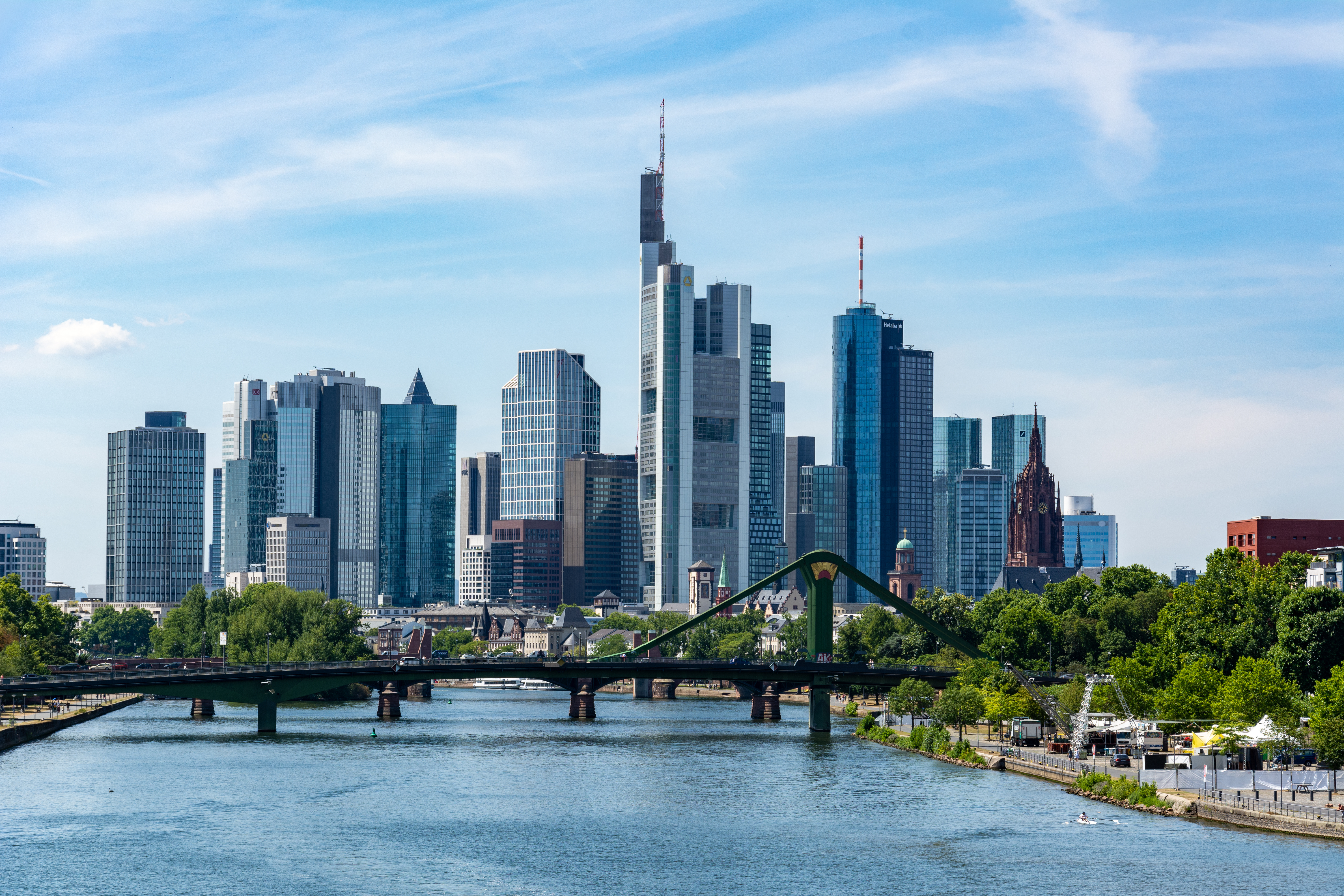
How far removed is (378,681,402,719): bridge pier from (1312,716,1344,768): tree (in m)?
88.9

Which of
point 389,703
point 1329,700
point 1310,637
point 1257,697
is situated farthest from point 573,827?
point 389,703

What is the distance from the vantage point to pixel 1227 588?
394 ft

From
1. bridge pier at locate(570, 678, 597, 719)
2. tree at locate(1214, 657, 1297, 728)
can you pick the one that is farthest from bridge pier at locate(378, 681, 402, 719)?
tree at locate(1214, 657, 1297, 728)

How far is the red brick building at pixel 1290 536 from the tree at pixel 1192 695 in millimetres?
94949

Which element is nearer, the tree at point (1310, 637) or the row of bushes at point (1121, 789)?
the row of bushes at point (1121, 789)

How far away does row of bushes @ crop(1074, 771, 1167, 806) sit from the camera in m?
82.7

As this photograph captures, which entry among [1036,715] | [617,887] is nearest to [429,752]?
[1036,715]

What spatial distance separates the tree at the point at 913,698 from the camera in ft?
458

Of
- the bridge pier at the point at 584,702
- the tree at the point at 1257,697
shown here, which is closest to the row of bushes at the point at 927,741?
the tree at the point at 1257,697

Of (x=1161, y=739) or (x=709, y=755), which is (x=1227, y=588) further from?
(x=709, y=755)

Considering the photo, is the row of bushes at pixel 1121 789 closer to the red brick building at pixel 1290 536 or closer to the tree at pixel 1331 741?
the tree at pixel 1331 741

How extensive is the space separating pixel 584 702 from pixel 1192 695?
66777mm

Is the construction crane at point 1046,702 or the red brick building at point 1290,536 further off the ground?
the red brick building at point 1290,536

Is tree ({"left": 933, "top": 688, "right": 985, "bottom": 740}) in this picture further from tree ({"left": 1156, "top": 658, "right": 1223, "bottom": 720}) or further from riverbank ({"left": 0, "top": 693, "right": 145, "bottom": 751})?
riverbank ({"left": 0, "top": 693, "right": 145, "bottom": 751})
